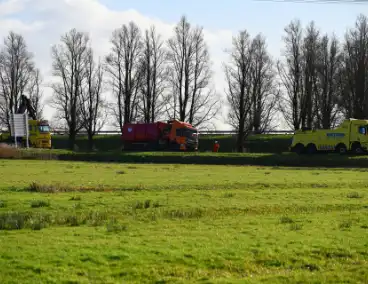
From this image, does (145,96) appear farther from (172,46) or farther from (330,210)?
(330,210)

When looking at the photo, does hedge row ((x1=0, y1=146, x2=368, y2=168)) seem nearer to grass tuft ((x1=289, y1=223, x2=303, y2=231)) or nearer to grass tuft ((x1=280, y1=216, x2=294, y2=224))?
grass tuft ((x1=280, y1=216, x2=294, y2=224))

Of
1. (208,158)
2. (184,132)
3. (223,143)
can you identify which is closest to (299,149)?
(208,158)

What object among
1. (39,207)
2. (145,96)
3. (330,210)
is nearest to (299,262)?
(330,210)

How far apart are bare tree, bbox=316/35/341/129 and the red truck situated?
1681cm

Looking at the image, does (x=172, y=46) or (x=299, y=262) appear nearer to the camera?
(x=299, y=262)

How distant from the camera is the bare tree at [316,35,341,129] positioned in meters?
71.9

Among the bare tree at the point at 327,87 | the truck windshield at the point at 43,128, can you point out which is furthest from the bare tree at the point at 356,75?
the truck windshield at the point at 43,128

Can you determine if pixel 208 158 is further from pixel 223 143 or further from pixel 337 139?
pixel 223 143

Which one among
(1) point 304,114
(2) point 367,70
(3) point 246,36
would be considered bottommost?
(1) point 304,114

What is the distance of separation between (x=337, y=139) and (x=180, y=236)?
43239 millimetres

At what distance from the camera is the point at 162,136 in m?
66.4

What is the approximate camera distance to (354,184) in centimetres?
2769

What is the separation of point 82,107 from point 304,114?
3137 centimetres

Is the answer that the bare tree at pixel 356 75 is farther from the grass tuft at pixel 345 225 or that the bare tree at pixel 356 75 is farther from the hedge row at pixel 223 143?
the grass tuft at pixel 345 225
